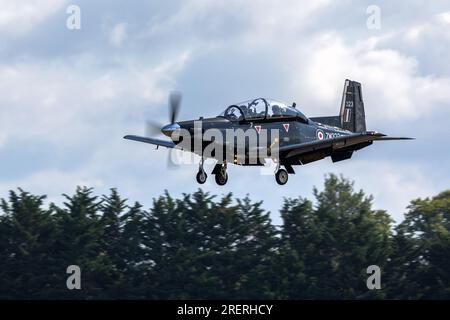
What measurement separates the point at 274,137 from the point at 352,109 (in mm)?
7283

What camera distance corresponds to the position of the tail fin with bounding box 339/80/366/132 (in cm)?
4841

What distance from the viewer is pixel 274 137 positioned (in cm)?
4269

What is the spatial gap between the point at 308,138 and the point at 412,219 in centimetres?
7722

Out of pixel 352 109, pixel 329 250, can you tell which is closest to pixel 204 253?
pixel 329 250

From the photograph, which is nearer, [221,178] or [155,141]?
[221,178]

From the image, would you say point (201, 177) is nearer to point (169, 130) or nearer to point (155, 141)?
point (169, 130)

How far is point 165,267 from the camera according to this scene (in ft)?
262

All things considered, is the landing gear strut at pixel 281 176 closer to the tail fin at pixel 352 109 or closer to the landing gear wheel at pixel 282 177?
the landing gear wheel at pixel 282 177
